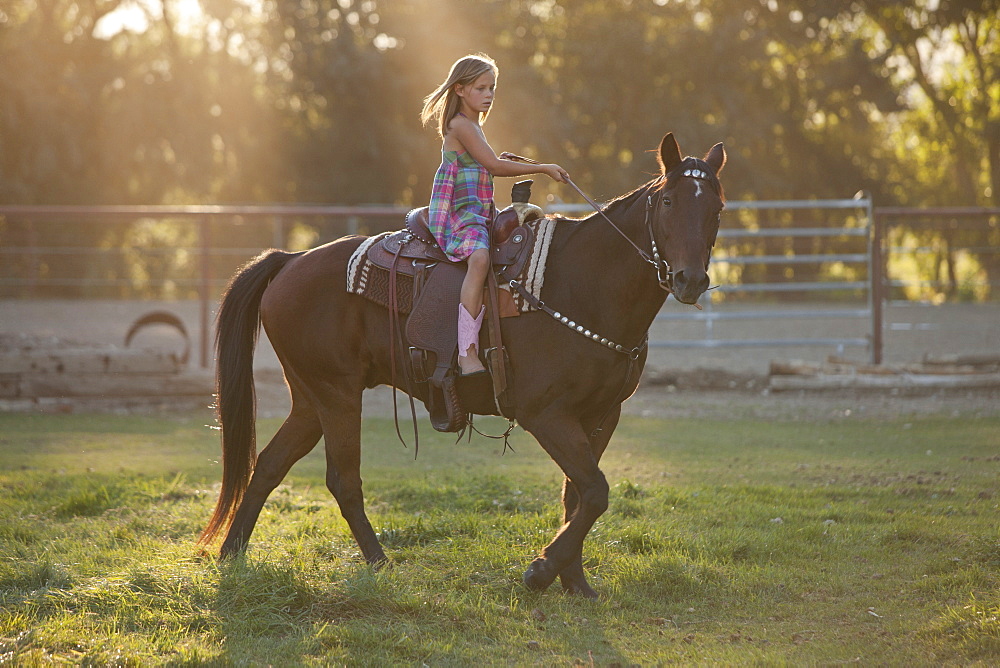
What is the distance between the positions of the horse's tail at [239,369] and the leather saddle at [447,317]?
33.9 inches

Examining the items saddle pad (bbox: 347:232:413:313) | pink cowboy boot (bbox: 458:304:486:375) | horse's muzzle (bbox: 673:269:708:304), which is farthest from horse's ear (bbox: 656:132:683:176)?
saddle pad (bbox: 347:232:413:313)

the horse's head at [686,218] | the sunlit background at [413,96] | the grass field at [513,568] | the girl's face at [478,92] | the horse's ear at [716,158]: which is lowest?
the grass field at [513,568]

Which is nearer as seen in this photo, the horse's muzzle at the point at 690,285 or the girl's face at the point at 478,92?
the horse's muzzle at the point at 690,285

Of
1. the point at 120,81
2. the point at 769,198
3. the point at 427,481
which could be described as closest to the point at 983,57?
the point at 769,198

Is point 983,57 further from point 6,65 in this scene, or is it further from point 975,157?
point 6,65

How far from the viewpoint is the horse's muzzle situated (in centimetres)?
385

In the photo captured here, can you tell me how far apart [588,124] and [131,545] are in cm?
2297

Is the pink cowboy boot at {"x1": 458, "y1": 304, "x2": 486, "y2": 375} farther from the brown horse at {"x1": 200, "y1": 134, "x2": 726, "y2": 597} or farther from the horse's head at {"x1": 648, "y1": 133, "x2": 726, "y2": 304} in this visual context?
the horse's head at {"x1": 648, "y1": 133, "x2": 726, "y2": 304}

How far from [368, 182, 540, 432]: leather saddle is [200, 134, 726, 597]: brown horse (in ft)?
0.31

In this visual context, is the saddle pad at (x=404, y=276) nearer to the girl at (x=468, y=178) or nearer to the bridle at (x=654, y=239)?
the girl at (x=468, y=178)

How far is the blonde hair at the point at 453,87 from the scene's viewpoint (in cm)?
443

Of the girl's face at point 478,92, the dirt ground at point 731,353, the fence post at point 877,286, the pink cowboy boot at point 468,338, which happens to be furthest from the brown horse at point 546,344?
the fence post at point 877,286

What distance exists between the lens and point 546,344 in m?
4.36

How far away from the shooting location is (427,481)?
6.81 metres
